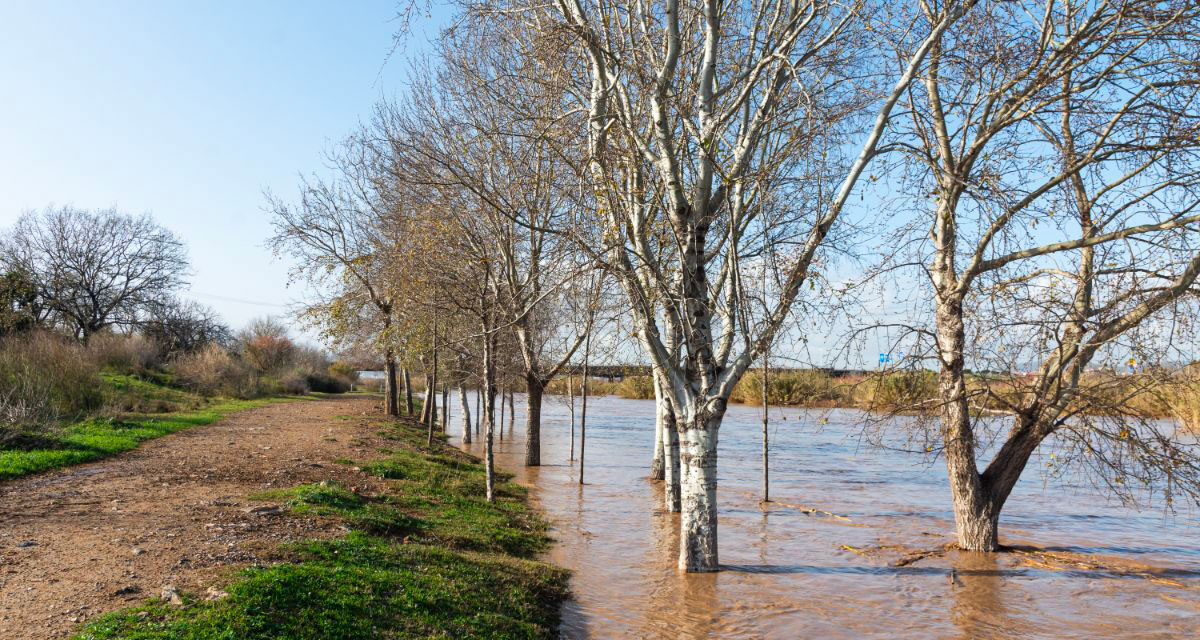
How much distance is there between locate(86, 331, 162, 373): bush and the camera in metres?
28.4

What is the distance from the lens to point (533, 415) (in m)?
19.2

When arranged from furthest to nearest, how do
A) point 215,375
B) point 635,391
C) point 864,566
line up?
point 635,391 < point 215,375 < point 864,566

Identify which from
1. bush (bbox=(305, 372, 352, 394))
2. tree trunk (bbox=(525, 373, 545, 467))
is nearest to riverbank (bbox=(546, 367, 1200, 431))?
tree trunk (bbox=(525, 373, 545, 467))

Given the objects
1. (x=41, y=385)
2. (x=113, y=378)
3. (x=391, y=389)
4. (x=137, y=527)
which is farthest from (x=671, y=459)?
(x=113, y=378)

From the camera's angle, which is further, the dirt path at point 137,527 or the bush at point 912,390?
the bush at point 912,390

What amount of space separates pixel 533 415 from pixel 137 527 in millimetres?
12057

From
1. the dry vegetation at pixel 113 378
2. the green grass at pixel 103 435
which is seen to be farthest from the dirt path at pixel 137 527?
the dry vegetation at pixel 113 378

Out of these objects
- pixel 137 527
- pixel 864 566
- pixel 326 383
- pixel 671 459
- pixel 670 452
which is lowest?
pixel 864 566

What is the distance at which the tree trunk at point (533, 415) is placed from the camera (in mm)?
18547

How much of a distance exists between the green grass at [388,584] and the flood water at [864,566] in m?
0.67

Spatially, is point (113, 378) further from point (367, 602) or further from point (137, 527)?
point (367, 602)

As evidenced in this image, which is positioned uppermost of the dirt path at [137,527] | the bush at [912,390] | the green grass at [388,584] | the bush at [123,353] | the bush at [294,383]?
the bush at [123,353]

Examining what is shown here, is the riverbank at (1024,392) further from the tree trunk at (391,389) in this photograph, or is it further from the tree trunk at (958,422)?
the tree trunk at (391,389)

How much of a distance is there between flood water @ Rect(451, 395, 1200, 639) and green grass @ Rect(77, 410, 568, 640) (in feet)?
2.18
